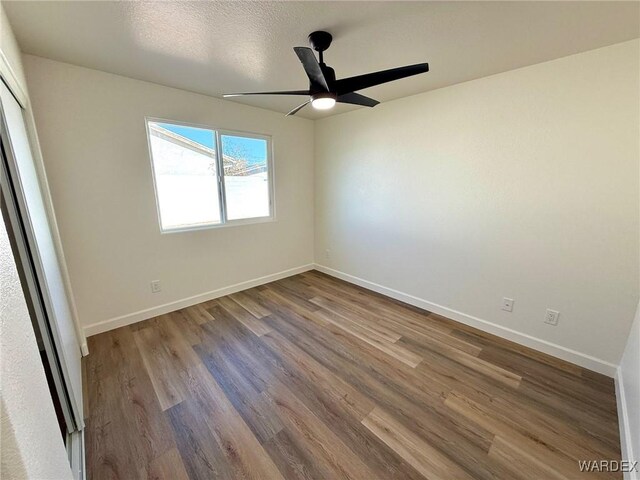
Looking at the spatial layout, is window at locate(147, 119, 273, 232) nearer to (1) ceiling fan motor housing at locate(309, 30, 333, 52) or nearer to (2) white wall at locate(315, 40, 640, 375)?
(2) white wall at locate(315, 40, 640, 375)

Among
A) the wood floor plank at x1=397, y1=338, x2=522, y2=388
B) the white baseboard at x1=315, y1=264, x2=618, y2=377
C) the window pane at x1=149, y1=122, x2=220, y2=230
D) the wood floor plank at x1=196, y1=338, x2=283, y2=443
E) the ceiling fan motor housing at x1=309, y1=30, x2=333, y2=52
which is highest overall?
the ceiling fan motor housing at x1=309, y1=30, x2=333, y2=52

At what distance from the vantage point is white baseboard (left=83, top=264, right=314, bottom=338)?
2471 millimetres

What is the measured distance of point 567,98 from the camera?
192 cm

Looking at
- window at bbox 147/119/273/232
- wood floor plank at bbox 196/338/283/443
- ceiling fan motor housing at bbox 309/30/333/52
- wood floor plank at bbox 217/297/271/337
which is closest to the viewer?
wood floor plank at bbox 196/338/283/443

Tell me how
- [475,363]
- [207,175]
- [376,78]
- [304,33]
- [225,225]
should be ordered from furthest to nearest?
[225,225] → [207,175] → [475,363] → [304,33] → [376,78]

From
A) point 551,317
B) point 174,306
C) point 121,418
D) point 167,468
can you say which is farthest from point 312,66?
point 174,306

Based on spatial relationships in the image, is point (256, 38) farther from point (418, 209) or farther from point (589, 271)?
point (589, 271)

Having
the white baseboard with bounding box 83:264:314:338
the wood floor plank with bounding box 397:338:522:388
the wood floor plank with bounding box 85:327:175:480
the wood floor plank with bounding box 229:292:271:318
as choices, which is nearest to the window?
the white baseboard with bounding box 83:264:314:338

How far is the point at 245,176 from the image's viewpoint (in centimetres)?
337

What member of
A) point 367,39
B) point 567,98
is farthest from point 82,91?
point 567,98

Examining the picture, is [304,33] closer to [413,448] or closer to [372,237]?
[372,237]

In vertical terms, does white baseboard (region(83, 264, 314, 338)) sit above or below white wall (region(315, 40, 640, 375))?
below

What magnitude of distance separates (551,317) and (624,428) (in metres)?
0.83

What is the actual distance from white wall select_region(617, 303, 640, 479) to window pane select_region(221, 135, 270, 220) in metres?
3.57
